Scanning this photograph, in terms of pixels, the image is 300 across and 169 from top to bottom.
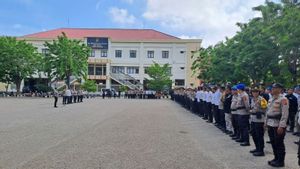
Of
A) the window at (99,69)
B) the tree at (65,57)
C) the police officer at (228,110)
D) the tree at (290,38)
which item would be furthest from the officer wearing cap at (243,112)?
the window at (99,69)

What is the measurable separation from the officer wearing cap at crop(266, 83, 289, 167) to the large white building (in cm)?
6495

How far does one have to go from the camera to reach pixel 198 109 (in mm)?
23750

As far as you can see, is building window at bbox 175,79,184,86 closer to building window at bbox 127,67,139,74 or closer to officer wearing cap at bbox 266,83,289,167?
building window at bbox 127,67,139,74

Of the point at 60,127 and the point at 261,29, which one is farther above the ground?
the point at 261,29

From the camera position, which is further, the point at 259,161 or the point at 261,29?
the point at 261,29

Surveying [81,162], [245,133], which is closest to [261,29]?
[245,133]

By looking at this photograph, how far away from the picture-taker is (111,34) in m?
79.5

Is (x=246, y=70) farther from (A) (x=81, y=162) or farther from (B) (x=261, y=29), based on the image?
(A) (x=81, y=162)

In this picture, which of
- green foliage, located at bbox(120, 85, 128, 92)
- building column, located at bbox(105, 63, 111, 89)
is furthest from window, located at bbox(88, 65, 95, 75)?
green foliage, located at bbox(120, 85, 128, 92)

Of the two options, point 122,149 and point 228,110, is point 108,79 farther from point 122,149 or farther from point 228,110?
point 122,149

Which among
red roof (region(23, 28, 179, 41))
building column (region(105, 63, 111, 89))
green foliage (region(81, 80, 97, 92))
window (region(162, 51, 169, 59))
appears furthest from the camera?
red roof (region(23, 28, 179, 41))

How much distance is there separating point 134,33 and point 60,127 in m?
66.5

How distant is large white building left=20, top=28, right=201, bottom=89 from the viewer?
2921 inches

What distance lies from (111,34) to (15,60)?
91.3 ft
